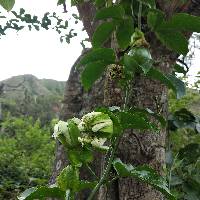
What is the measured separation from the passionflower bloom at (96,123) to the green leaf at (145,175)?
149mm

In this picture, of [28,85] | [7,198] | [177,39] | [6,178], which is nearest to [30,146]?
[6,178]

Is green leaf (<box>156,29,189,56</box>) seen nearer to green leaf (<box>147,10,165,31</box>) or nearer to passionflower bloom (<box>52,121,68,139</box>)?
green leaf (<box>147,10,165,31</box>)

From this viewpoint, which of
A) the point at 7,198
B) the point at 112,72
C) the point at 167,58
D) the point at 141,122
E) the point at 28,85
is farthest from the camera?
the point at 28,85

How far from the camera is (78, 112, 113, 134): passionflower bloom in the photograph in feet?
2.24

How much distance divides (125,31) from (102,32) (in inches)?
2.4

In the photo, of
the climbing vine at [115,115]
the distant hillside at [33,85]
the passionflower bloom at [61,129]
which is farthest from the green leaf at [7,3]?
the distant hillside at [33,85]

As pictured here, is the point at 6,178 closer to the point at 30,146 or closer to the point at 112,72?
the point at 30,146

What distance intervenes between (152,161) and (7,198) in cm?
283

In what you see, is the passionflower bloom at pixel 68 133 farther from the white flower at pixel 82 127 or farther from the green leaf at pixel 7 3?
the green leaf at pixel 7 3

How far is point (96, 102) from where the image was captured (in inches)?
83.9

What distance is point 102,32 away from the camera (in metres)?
1.10

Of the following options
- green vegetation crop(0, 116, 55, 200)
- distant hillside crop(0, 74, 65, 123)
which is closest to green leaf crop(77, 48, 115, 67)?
green vegetation crop(0, 116, 55, 200)

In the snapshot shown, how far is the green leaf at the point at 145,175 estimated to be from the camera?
82 centimetres

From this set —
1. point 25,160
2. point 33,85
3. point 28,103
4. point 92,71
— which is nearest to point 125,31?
point 92,71
